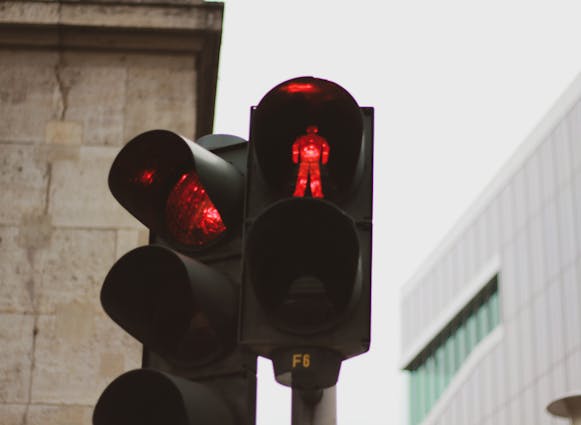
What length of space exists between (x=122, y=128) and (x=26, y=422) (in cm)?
193

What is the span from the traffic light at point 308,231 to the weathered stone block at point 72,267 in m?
4.36

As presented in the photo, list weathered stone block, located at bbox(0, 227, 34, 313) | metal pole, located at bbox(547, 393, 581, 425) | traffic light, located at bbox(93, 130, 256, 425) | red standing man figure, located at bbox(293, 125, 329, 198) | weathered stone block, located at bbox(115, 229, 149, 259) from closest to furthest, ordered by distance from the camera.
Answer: traffic light, located at bbox(93, 130, 256, 425) → red standing man figure, located at bbox(293, 125, 329, 198) → weathered stone block, located at bbox(0, 227, 34, 313) → weathered stone block, located at bbox(115, 229, 149, 259) → metal pole, located at bbox(547, 393, 581, 425)

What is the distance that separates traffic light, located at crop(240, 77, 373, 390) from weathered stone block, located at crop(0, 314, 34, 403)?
169 inches

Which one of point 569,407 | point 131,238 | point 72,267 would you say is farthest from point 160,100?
point 569,407

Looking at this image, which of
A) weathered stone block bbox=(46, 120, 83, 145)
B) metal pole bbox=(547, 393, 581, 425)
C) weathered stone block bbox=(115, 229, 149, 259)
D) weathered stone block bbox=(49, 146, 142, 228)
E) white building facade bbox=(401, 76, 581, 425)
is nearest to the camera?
weathered stone block bbox=(115, 229, 149, 259)

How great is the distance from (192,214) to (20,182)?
468 centimetres

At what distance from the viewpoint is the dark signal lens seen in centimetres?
369

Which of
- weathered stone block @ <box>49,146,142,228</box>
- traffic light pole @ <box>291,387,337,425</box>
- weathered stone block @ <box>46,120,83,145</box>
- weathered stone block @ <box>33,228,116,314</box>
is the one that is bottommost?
traffic light pole @ <box>291,387,337,425</box>

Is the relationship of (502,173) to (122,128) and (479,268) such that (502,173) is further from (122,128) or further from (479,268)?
(122,128)

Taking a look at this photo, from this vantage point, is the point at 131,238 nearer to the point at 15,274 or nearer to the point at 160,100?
the point at 15,274

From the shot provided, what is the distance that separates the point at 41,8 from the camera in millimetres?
8695

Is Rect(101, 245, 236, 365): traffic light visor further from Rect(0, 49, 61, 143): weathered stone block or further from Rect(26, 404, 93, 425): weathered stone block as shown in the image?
Rect(0, 49, 61, 143): weathered stone block

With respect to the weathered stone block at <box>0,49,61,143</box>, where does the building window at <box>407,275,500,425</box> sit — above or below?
above

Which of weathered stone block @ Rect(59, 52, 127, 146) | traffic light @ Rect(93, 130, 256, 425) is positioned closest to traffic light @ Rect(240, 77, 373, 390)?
traffic light @ Rect(93, 130, 256, 425)
